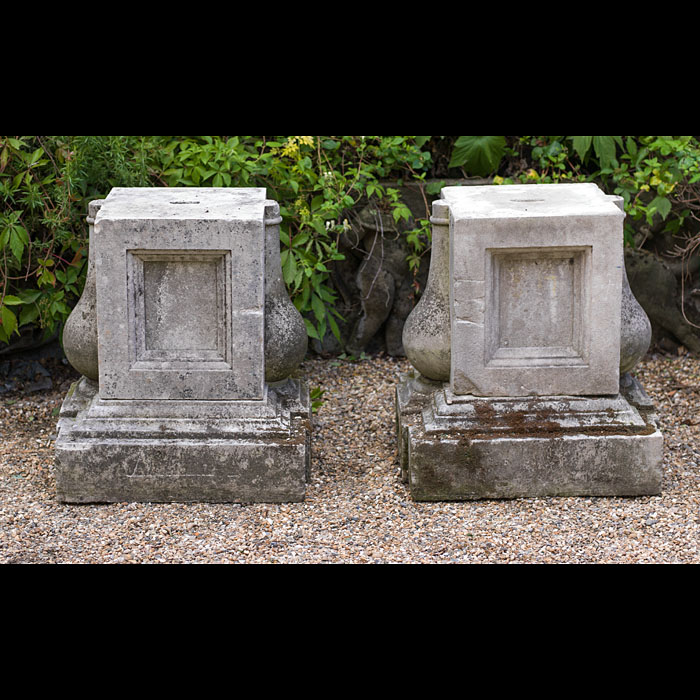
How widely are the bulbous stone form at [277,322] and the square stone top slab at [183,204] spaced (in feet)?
0.50

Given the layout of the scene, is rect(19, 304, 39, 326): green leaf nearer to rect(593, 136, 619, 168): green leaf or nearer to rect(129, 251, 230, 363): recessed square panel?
rect(129, 251, 230, 363): recessed square panel

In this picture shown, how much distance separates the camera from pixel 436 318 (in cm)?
444

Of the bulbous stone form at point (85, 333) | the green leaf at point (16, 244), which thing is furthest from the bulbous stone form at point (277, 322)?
the green leaf at point (16, 244)

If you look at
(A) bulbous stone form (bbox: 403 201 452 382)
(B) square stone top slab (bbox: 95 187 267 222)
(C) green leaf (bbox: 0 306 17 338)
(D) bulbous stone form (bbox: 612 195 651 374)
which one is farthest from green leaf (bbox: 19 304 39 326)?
(D) bulbous stone form (bbox: 612 195 651 374)

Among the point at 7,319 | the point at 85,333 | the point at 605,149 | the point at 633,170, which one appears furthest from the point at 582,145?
the point at 7,319

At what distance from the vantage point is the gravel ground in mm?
3777

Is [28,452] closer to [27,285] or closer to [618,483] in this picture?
[27,285]

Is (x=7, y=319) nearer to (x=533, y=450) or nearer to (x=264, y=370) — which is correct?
(x=264, y=370)

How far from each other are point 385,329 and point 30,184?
2.24 meters

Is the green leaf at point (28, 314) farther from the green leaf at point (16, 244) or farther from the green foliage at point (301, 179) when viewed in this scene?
the green leaf at point (16, 244)

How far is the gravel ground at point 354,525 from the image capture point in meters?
3.78

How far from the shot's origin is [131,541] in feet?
12.8

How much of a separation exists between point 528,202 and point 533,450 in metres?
1.04

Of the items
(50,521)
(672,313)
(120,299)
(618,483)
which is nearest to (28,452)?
(50,521)
